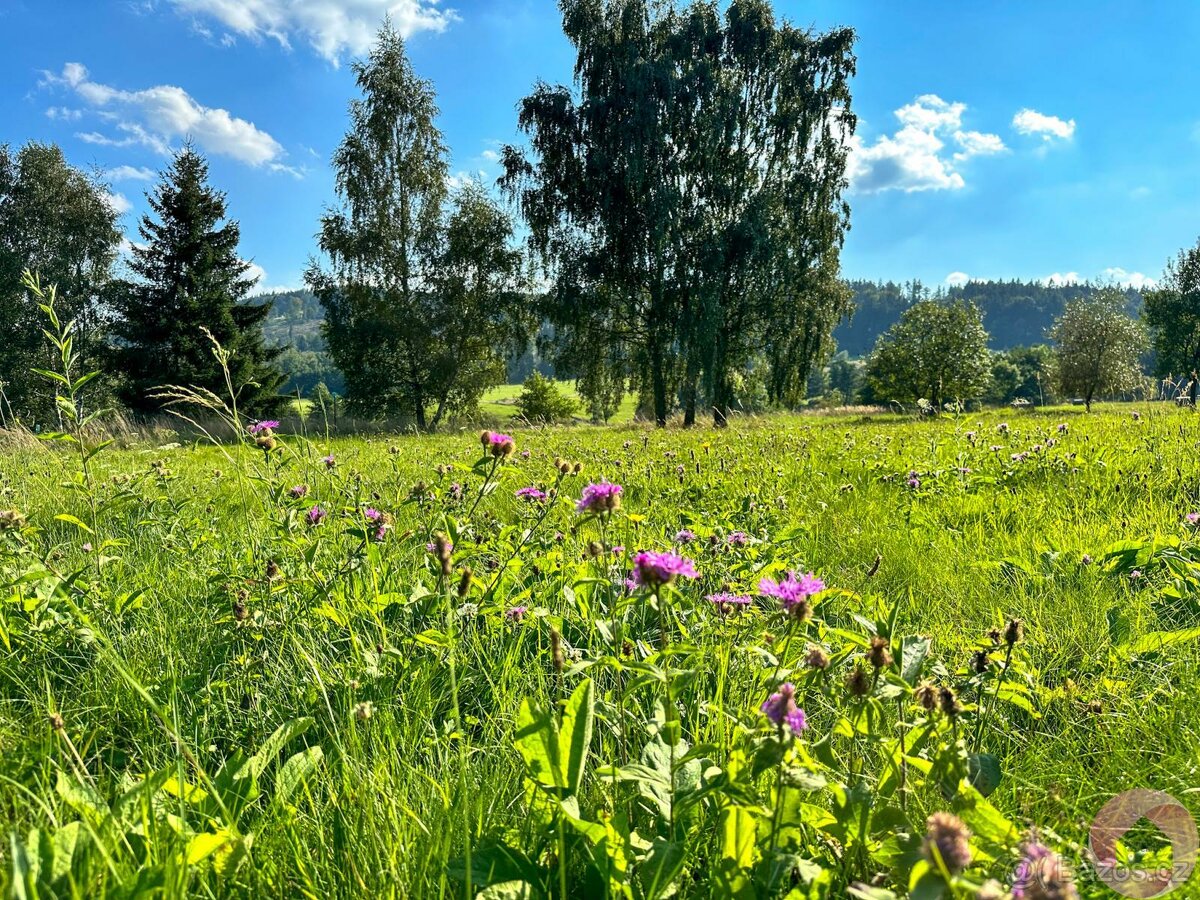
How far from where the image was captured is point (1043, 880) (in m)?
0.51

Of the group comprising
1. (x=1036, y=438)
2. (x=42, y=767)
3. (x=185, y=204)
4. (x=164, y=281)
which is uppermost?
(x=185, y=204)

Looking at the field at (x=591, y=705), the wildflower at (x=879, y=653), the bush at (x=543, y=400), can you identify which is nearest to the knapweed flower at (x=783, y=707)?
the field at (x=591, y=705)

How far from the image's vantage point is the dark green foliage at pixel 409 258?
22.5 metres

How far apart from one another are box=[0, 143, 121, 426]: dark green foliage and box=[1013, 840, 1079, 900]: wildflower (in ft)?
109

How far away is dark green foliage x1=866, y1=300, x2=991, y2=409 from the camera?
3944 centimetres

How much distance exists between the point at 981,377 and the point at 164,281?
45786 millimetres

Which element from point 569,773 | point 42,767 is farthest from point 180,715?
point 569,773

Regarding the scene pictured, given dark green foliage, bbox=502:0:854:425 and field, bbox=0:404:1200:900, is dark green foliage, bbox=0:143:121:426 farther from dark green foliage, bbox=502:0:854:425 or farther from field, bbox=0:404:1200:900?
field, bbox=0:404:1200:900

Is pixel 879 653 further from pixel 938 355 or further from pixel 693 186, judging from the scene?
pixel 938 355

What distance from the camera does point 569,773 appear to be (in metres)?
0.99

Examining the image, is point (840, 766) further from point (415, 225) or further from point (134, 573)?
point (415, 225)

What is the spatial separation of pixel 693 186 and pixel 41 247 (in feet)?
97.6

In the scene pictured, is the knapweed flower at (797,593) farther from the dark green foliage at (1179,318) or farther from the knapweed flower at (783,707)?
the dark green foliage at (1179,318)

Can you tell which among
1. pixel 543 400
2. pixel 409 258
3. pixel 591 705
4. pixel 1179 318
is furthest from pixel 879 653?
pixel 1179 318
